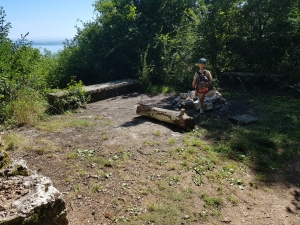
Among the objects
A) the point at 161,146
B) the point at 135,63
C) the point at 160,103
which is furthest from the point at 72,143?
the point at 135,63

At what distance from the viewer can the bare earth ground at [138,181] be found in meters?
3.34

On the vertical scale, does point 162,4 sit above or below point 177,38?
above

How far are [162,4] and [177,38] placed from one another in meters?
1.72

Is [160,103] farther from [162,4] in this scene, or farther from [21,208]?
[21,208]

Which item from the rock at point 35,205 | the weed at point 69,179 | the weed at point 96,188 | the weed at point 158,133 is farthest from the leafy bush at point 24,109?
the rock at point 35,205

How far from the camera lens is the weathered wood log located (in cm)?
603

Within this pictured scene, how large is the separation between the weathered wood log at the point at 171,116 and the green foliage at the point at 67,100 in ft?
7.35

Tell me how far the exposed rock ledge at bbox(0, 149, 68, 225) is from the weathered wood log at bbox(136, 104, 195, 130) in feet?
12.6

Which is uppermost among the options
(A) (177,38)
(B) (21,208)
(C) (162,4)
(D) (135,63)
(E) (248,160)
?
(C) (162,4)

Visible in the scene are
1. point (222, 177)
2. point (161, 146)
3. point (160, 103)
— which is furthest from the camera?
point (160, 103)

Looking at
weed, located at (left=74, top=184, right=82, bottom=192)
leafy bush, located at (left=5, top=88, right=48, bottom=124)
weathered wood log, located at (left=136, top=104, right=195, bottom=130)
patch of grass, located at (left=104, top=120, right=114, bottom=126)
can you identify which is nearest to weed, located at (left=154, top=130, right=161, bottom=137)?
weathered wood log, located at (left=136, top=104, right=195, bottom=130)

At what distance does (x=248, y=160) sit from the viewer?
4711mm

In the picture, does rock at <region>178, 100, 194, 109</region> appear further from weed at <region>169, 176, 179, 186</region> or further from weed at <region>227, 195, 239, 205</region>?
weed at <region>227, 195, 239, 205</region>

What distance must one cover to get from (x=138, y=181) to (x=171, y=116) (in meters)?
2.56
